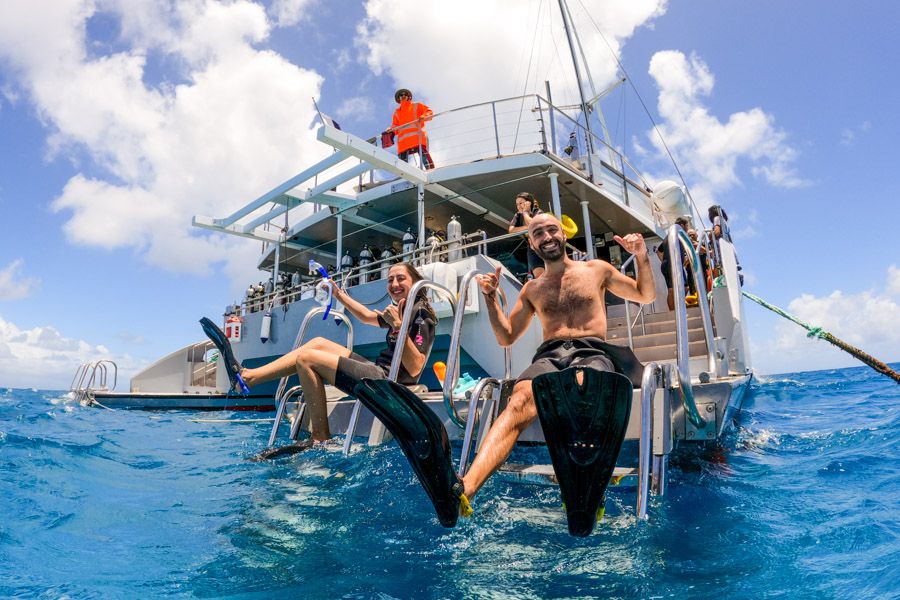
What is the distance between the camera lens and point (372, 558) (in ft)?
6.11

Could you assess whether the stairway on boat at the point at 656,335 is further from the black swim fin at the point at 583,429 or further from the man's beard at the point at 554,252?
the black swim fin at the point at 583,429

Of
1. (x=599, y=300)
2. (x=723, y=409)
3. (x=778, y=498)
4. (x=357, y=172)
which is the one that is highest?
(x=357, y=172)

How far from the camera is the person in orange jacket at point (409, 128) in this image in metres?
9.40

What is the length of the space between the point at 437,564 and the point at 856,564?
1531 mm

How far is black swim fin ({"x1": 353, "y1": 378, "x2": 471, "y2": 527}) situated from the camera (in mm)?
1621

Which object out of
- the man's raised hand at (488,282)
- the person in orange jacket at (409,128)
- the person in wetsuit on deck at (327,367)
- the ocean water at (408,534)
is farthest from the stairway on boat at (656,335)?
the person in orange jacket at (409,128)

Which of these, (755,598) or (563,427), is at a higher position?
(563,427)

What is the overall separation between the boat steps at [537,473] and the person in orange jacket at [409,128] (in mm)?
7881

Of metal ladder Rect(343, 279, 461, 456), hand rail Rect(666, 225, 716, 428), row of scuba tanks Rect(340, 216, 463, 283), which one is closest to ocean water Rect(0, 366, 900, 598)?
metal ladder Rect(343, 279, 461, 456)

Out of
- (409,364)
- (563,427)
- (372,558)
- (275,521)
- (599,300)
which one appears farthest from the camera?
(409,364)

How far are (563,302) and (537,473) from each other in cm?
93

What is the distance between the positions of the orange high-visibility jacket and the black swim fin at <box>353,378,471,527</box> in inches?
322

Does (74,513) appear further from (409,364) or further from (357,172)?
(357,172)

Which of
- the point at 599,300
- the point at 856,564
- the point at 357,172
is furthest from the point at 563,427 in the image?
the point at 357,172
